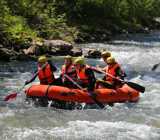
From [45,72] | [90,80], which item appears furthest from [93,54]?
[90,80]

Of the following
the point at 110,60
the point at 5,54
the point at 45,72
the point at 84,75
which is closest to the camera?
the point at 84,75

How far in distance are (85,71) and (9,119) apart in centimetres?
273

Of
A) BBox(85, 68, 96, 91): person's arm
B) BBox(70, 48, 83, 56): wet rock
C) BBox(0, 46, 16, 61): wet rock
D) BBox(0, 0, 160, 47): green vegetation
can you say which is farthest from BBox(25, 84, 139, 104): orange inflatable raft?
BBox(0, 0, 160, 47): green vegetation

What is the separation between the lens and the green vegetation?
24.3 m

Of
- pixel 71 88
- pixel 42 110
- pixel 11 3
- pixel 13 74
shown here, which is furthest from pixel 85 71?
pixel 11 3

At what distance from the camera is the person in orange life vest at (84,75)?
526 inches

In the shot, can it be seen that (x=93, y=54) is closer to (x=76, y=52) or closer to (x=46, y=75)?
(x=76, y=52)

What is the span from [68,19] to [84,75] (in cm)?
1917

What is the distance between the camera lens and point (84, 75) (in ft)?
44.2

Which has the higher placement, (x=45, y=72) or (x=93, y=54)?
(x=45, y=72)

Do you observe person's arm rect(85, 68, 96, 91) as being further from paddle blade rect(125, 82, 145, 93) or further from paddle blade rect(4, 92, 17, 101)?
paddle blade rect(4, 92, 17, 101)

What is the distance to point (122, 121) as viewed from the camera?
1183cm

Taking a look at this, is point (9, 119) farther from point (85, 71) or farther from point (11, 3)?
point (11, 3)

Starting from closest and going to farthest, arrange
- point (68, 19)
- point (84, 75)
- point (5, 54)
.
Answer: point (84, 75) < point (5, 54) < point (68, 19)
